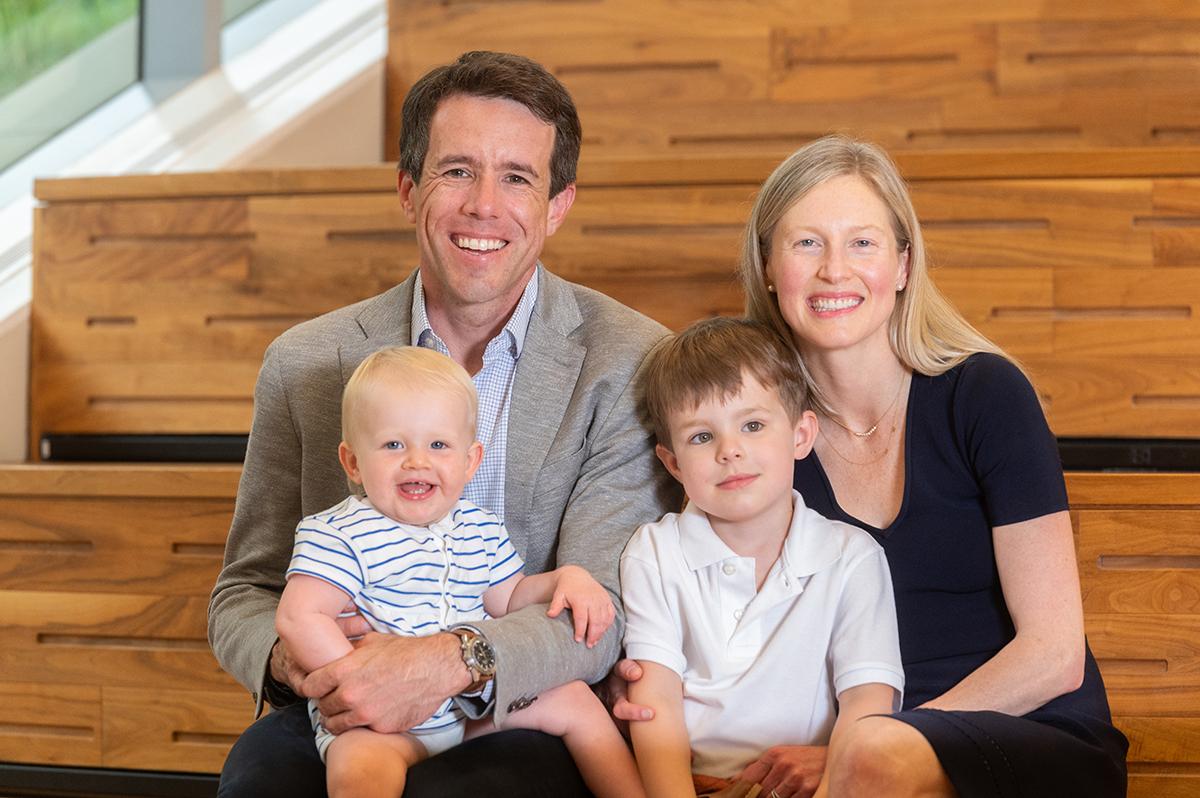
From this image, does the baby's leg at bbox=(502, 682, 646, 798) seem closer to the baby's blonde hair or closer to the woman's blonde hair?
the baby's blonde hair

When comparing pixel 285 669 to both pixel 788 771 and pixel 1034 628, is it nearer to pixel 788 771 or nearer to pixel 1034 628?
pixel 788 771

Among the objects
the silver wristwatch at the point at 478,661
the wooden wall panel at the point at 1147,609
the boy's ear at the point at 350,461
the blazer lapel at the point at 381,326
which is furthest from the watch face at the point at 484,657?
the wooden wall panel at the point at 1147,609

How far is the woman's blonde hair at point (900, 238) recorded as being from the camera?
1.65 meters

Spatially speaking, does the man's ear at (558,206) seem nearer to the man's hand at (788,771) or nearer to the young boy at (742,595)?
the young boy at (742,595)

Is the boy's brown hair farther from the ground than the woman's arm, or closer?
farther from the ground

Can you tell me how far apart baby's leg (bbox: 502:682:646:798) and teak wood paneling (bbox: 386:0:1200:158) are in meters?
1.55

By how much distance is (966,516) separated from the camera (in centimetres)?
158

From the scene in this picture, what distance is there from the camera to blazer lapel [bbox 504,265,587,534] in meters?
1.67

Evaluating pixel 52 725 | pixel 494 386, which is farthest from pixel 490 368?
pixel 52 725

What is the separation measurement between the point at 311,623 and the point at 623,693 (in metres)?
0.37

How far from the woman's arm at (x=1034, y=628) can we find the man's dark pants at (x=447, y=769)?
1.33 feet

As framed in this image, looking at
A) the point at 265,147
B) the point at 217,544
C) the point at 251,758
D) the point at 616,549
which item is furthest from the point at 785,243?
the point at 265,147

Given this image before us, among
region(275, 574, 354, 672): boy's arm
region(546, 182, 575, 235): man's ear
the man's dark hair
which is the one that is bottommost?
region(275, 574, 354, 672): boy's arm

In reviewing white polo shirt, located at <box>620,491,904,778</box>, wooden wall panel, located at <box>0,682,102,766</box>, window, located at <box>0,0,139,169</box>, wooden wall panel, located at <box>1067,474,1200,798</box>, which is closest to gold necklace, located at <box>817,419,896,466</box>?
white polo shirt, located at <box>620,491,904,778</box>
